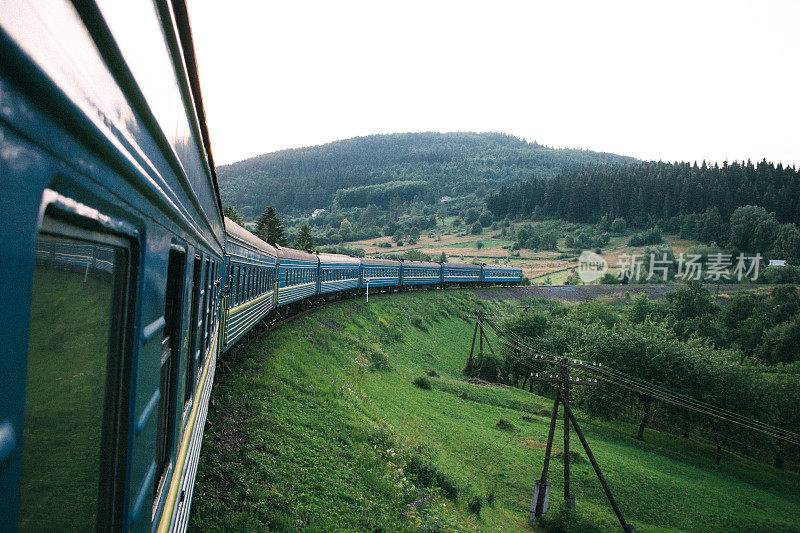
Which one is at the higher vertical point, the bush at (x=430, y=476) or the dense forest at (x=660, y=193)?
the dense forest at (x=660, y=193)

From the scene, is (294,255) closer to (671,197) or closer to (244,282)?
(244,282)

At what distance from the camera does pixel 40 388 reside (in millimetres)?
995

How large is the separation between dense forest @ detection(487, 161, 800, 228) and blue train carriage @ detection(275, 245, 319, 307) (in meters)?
99.0

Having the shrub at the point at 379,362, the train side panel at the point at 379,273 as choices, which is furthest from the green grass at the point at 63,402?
the train side panel at the point at 379,273

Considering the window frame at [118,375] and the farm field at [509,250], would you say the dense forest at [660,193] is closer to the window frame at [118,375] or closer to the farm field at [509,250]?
the farm field at [509,250]

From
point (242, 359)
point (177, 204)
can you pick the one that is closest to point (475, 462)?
point (242, 359)

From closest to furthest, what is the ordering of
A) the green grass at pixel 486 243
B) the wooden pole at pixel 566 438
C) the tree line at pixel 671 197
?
the wooden pole at pixel 566 438, the tree line at pixel 671 197, the green grass at pixel 486 243

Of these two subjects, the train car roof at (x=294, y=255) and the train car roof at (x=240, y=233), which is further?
the train car roof at (x=294, y=255)

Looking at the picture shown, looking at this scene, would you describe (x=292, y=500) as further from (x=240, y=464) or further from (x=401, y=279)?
(x=401, y=279)

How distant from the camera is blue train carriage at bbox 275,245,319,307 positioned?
1680cm

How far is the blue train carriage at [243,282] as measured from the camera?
28.1ft

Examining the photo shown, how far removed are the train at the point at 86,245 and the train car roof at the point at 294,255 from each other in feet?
48.2

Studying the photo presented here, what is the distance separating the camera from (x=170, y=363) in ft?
9.36

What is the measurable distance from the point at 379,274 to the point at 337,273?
7.95m
